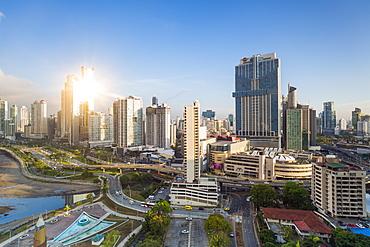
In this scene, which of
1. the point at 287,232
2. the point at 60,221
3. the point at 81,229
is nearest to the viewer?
the point at 287,232

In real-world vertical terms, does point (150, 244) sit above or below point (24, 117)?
below

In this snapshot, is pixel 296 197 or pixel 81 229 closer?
pixel 81 229

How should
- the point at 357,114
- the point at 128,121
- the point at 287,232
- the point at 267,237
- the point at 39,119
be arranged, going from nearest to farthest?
the point at 267,237
the point at 287,232
the point at 128,121
the point at 357,114
the point at 39,119

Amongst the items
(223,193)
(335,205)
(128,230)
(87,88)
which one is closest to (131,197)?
(128,230)

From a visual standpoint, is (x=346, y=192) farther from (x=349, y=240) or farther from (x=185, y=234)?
(x=185, y=234)

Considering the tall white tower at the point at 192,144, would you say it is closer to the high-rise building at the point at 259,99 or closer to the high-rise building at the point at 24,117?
the high-rise building at the point at 259,99

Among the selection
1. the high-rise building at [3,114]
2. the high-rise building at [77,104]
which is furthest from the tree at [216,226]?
the high-rise building at [3,114]

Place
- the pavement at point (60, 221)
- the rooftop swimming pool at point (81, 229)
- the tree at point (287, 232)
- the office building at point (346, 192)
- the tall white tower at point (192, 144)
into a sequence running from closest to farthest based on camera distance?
the tree at point (287, 232) → the pavement at point (60, 221) → the rooftop swimming pool at point (81, 229) → the office building at point (346, 192) → the tall white tower at point (192, 144)

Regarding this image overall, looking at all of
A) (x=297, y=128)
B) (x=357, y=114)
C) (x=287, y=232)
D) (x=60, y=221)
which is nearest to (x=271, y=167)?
(x=287, y=232)
